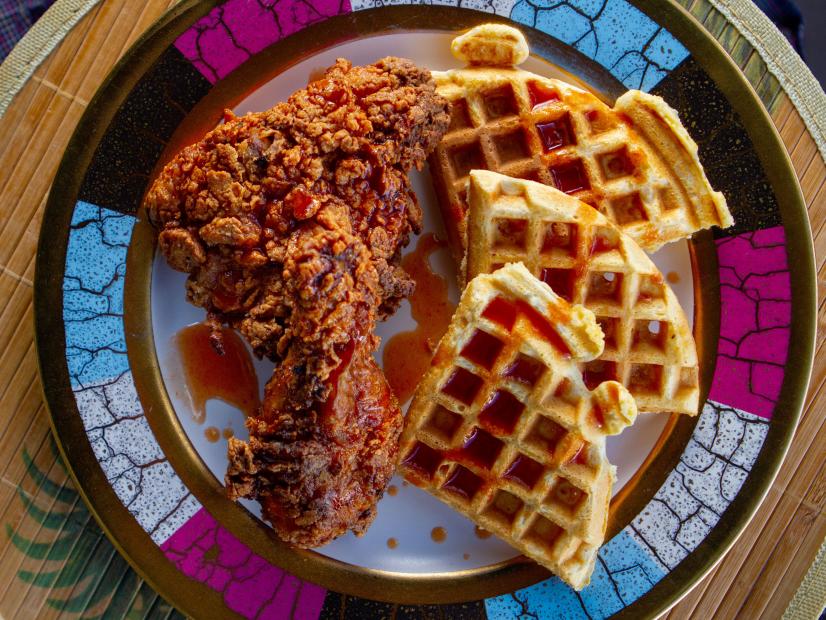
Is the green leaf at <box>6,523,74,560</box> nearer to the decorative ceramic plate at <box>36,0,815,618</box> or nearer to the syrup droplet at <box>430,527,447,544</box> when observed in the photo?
the decorative ceramic plate at <box>36,0,815,618</box>

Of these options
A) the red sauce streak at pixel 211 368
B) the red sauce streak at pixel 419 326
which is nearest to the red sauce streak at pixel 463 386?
the red sauce streak at pixel 419 326

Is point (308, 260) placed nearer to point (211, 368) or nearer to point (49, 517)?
point (211, 368)

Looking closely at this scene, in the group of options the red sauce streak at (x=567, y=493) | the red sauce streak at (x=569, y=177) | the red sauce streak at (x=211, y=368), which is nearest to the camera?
the red sauce streak at (x=567, y=493)

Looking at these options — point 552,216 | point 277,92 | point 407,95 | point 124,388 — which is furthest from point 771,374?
point 124,388

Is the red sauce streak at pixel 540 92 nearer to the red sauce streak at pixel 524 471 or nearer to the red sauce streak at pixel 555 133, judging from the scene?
the red sauce streak at pixel 555 133

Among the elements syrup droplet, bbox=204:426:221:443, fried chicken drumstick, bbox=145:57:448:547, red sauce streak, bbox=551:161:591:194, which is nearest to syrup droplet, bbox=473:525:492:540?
fried chicken drumstick, bbox=145:57:448:547

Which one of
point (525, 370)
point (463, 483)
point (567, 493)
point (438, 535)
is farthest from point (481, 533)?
point (525, 370)

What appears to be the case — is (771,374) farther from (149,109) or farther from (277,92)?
(149,109)
